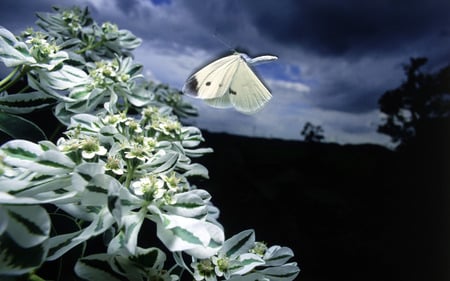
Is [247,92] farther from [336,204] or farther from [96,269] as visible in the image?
[336,204]

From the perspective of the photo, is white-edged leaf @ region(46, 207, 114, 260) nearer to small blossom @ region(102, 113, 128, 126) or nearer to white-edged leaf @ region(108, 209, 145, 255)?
white-edged leaf @ region(108, 209, 145, 255)

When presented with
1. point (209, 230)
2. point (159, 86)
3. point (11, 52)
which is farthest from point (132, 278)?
point (159, 86)

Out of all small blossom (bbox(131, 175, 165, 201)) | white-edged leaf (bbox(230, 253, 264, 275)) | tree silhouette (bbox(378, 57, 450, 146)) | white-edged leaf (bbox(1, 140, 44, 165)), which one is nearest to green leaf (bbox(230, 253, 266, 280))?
white-edged leaf (bbox(230, 253, 264, 275))

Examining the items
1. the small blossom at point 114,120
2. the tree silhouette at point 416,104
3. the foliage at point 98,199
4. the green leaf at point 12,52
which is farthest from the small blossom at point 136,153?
the tree silhouette at point 416,104

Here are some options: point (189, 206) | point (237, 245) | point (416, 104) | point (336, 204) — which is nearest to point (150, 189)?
point (189, 206)

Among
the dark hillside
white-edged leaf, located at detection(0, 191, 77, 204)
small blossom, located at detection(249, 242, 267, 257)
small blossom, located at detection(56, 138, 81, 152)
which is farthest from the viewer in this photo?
the dark hillside

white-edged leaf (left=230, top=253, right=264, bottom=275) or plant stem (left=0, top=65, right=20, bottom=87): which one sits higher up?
plant stem (left=0, top=65, right=20, bottom=87)
